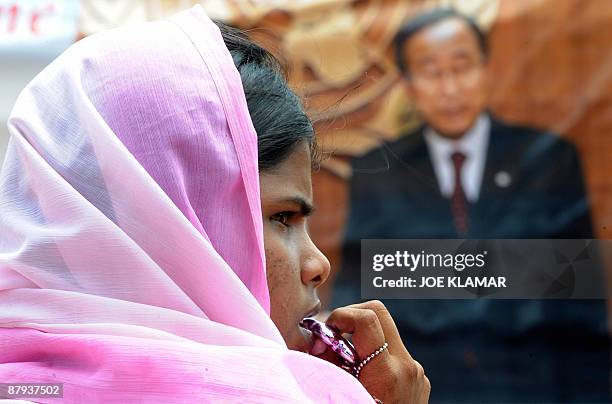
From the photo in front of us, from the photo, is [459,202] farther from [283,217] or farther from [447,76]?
[283,217]

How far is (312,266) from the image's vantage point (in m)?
1.27

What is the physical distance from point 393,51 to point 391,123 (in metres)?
0.25

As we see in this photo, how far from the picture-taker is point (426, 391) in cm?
158

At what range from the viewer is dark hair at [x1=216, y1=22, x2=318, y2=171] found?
123 centimetres

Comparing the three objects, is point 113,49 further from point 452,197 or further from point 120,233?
point 452,197

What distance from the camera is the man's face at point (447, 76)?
318cm

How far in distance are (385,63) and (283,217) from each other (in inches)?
81.2

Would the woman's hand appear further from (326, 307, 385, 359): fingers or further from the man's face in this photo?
the man's face

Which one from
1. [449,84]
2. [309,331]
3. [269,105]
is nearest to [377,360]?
[309,331]

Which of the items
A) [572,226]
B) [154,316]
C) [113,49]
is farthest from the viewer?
[572,226]

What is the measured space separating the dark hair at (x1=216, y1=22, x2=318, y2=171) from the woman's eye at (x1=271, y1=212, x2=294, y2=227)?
64mm

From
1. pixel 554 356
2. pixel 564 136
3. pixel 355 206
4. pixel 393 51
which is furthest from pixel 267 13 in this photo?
pixel 554 356

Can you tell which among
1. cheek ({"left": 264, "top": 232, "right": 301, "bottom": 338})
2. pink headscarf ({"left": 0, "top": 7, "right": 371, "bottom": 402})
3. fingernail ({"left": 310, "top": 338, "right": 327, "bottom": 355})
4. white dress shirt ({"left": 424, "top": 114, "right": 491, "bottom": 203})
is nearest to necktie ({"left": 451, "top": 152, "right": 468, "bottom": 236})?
white dress shirt ({"left": 424, "top": 114, "right": 491, "bottom": 203})

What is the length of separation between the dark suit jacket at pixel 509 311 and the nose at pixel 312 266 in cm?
185
